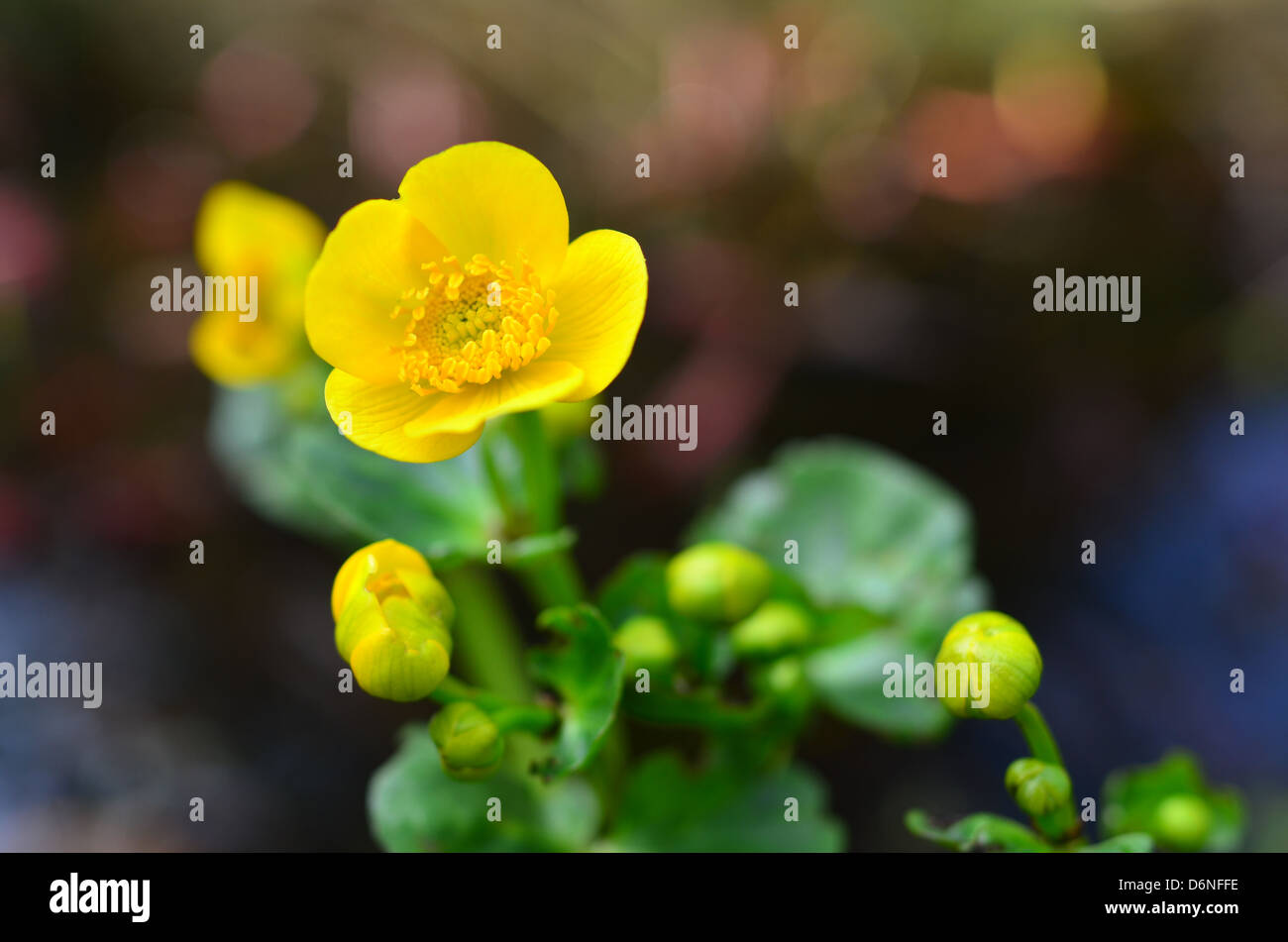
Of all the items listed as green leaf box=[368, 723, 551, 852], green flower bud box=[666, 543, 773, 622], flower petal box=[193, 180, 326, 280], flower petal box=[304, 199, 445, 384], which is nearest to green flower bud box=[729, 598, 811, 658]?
green flower bud box=[666, 543, 773, 622]

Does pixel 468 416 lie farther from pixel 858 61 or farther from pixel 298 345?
pixel 858 61

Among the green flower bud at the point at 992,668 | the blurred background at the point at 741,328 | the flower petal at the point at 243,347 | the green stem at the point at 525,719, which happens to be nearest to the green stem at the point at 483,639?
the blurred background at the point at 741,328

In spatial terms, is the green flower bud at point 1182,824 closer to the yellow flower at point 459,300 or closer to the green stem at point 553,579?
the green stem at point 553,579

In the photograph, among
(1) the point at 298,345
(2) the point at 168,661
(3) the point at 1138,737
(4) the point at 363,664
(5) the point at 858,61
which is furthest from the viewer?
(5) the point at 858,61

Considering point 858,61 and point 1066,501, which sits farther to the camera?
point 858,61
